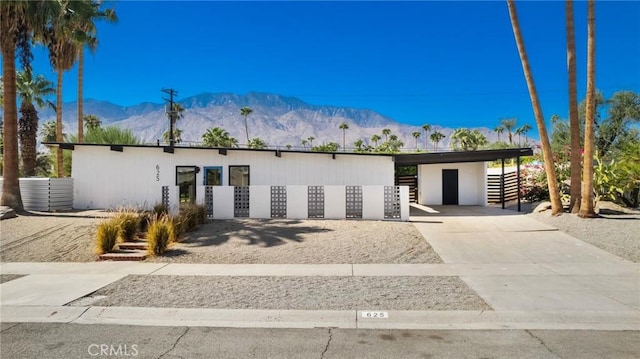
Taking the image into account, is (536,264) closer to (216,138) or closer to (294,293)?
(294,293)

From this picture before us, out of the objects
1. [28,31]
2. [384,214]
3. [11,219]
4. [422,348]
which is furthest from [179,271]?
[28,31]

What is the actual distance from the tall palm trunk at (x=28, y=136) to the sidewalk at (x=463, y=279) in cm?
2221

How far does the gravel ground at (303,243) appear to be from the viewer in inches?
354

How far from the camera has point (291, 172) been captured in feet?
57.2

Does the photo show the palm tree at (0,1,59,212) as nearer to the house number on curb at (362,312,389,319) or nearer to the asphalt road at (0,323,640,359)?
the asphalt road at (0,323,640,359)

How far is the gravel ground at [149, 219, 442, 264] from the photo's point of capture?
899 cm

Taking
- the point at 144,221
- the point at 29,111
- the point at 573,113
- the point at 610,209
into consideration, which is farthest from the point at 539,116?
the point at 29,111

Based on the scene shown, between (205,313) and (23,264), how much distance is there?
6.13m

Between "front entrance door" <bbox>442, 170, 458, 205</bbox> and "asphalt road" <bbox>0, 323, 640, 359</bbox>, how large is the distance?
56.7 ft

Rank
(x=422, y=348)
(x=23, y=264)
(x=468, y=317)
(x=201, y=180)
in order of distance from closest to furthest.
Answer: (x=422, y=348) → (x=468, y=317) → (x=23, y=264) → (x=201, y=180)

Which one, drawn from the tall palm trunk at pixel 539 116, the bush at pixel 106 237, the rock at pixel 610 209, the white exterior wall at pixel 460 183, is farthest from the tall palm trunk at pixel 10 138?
the rock at pixel 610 209

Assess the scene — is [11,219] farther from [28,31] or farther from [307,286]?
[307,286]

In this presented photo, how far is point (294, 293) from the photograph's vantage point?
6.36 meters

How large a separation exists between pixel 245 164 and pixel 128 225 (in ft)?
24.0
